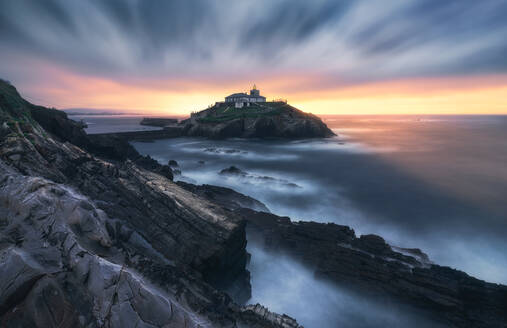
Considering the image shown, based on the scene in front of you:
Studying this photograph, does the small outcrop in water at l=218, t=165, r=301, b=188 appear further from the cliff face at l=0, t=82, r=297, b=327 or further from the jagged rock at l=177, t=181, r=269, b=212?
the cliff face at l=0, t=82, r=297, b=327

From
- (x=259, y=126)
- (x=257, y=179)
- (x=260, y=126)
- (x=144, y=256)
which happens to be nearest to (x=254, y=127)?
(x=259, y=126)

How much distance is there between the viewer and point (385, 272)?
28.9 ft

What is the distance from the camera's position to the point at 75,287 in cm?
419

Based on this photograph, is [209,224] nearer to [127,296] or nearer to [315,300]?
[127,296]

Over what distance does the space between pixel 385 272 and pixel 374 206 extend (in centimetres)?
1004

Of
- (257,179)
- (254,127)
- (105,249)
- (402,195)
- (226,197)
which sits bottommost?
(402,195)

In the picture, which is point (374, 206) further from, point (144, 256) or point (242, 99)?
point (242, 99)

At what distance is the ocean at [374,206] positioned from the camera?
28.6ft

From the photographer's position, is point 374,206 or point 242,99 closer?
point 374,206

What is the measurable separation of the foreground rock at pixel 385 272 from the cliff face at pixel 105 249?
10.7ft

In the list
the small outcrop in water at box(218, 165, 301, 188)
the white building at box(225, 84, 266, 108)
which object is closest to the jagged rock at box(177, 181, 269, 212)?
the small outcrop in water at box(218, 165, 301, 188)

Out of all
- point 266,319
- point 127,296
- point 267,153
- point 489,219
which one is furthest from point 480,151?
point 127,296

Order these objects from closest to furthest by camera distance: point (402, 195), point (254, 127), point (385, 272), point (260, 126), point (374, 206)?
point (385, 272)
point (374, 206)
point (402, 195)
point (260, 126)
point (254, 127)

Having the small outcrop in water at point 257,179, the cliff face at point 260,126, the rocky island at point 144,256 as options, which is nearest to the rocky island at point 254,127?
the cliff face at point 260,126
